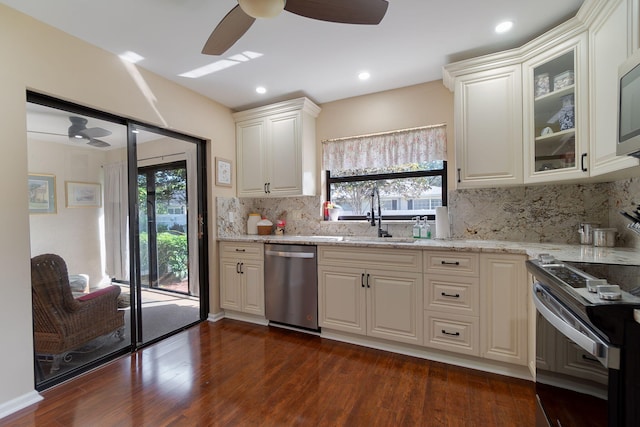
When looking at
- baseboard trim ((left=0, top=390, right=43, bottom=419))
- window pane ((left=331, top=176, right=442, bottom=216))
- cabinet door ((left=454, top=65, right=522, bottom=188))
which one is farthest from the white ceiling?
baseboard trim ((left=0, top=390, right=43, bottom=419))

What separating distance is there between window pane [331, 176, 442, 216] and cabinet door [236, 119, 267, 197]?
3.00 feet

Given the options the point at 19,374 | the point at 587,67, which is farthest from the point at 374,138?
the point at 19,374

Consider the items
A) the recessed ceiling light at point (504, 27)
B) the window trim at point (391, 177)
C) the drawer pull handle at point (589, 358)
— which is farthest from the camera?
the window trim at point (391, 177)

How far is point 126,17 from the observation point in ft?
6.01

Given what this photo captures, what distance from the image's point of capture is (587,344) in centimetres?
85

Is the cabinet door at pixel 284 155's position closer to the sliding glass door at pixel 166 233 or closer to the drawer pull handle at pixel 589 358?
the sliding glass door at pixel 166 233

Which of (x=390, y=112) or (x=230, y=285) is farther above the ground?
(x=390, y=112)

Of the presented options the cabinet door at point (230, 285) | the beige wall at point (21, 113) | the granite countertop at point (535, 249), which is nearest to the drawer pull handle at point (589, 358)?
the granite countertop at point (535, 249)

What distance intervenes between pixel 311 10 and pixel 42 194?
7.16 feet

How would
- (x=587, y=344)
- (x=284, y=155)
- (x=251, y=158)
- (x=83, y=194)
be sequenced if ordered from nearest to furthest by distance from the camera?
(x=587, y=344)
(x=83, y=194)
(x=284, y=155)
(x=251, y=158)

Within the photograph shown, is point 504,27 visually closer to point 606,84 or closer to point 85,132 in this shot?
point 606,84

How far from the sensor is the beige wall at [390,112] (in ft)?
9.03

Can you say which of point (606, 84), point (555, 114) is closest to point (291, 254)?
point (555, 114)

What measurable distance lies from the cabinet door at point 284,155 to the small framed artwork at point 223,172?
51 centimetres
